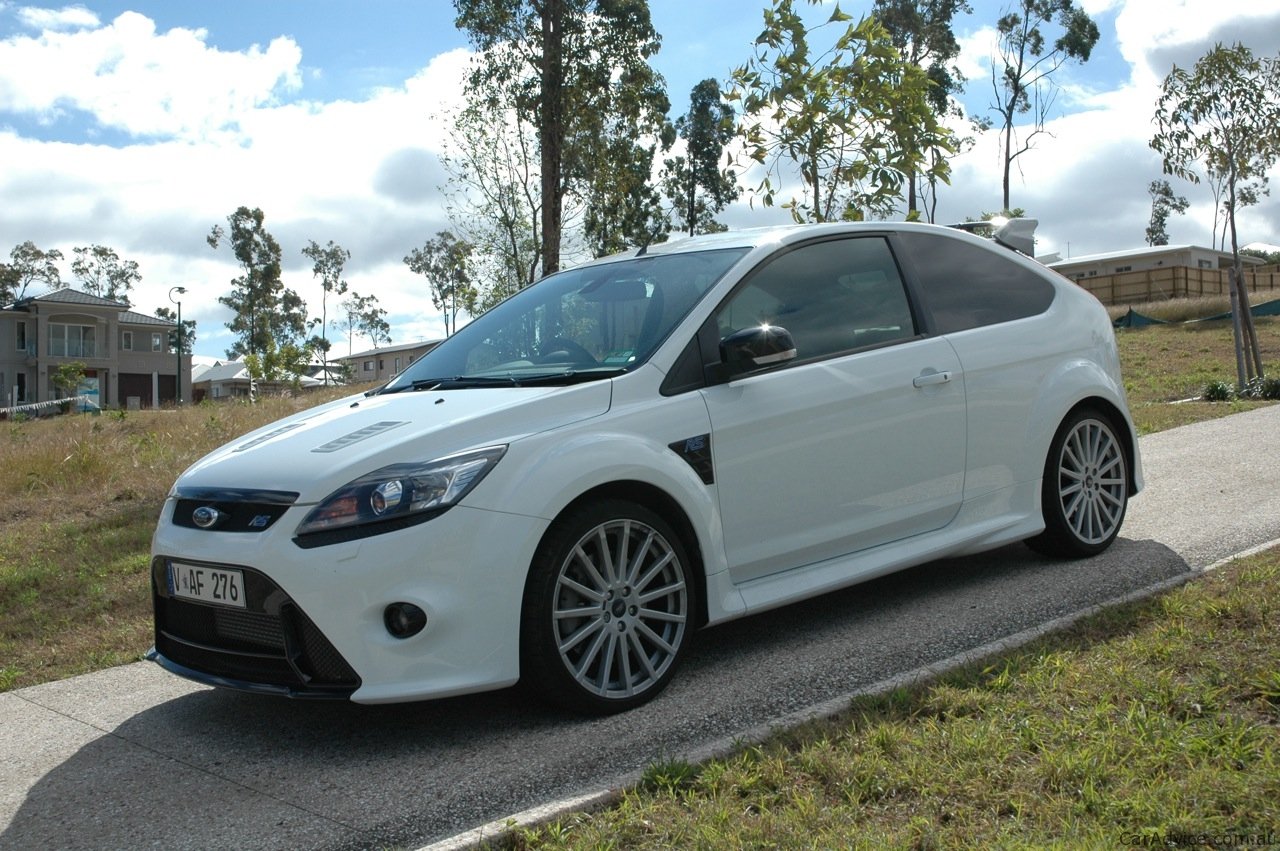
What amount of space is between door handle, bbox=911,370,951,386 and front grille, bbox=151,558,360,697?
2.69 metres

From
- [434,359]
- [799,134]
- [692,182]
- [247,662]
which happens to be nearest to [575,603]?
[247,662]

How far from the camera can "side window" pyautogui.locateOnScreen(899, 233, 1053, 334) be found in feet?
17.9

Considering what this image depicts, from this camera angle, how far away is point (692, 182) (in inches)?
2126

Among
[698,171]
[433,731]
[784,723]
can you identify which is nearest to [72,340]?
[698,171]

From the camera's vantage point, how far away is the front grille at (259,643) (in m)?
3.75

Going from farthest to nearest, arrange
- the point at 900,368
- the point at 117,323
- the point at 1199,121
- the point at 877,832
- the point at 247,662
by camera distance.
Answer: the point at 117,323 < the point at 1199,121 < the point at 900,368 < the point at 247,662 < the point at 877,832

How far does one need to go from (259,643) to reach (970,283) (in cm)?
364

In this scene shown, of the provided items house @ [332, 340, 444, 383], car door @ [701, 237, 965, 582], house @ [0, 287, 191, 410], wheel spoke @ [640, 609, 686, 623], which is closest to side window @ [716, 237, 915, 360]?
car door @ [701, 237, 965, 582]

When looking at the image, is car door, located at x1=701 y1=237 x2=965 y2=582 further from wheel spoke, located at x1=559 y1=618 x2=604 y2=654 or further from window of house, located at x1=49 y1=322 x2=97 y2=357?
window of house, located at x1=49 y1=322 x2=97 y2=357

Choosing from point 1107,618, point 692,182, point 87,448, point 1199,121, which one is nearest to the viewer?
point 1107,618

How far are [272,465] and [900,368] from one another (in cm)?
263

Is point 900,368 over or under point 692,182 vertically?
under

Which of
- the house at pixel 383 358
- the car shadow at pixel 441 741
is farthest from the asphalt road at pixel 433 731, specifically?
the house at pixel 383 358

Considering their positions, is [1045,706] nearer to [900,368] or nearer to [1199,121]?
[900,368]
